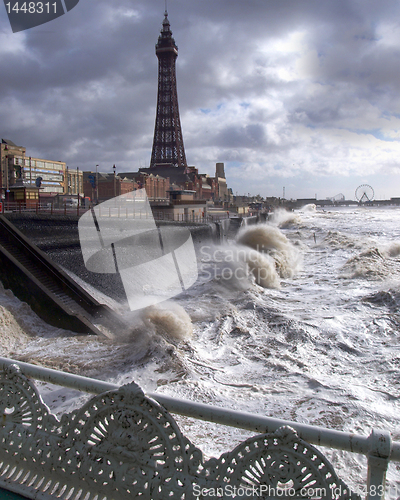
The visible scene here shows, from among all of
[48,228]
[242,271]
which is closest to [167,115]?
[242,271]

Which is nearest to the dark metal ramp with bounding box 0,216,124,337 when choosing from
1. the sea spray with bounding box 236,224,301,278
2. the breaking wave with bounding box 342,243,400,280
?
the sea spray with bounding box 236,224,301,278

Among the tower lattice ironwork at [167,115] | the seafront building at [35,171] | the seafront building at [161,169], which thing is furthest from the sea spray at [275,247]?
the tower lattice ironwork at [167,115]

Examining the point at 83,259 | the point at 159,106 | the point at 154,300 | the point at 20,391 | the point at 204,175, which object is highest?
the point at 159,106

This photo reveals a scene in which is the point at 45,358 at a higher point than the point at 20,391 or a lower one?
lower

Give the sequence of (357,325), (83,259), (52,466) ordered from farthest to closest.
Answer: (83,259)
(357,325)
(52,466)

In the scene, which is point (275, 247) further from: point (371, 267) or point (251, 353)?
point (251, 353)

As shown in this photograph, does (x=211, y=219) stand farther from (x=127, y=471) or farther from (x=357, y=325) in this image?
(x=127, y=471)

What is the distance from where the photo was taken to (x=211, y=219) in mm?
31375

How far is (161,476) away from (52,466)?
0.66m

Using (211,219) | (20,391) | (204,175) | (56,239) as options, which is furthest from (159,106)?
(20,391)

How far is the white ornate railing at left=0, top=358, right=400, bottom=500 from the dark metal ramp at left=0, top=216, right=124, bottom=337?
6701 mm

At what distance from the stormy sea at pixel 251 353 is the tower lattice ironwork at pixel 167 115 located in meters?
69.7

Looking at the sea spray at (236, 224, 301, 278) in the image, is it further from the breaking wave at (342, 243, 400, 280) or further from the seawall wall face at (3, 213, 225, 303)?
the seawall wall face at (3, 213, 225, 303)

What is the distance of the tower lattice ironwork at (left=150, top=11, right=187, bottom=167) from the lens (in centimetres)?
7738
